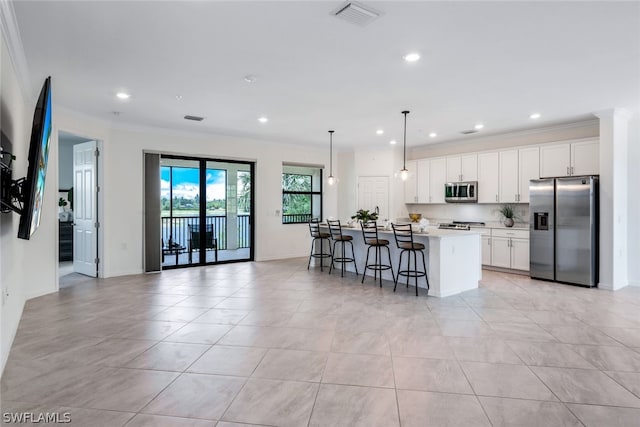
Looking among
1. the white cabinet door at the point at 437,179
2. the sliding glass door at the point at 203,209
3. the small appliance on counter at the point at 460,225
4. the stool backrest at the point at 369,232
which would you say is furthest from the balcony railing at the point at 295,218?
the small appliance on counter at the point at 460,225

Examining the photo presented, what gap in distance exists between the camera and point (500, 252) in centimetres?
696

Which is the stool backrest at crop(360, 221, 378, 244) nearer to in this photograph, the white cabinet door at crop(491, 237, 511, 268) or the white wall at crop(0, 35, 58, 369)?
the white cabinet door at crop(491, 237, 511, 268)

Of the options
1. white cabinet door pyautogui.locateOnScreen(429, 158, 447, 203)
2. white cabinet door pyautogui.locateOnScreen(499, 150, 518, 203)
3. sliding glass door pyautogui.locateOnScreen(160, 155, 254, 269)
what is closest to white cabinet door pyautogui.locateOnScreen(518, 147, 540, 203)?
white cabinet door pyautogui.locateOnScreen(499, 150, 518, 203)

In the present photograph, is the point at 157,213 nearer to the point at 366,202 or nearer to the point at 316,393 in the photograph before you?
the point at 366,202

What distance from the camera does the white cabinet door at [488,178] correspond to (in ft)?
23.8

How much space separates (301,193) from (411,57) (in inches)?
230

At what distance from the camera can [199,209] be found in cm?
754

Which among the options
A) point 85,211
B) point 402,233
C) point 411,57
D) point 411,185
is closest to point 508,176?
point 411,185

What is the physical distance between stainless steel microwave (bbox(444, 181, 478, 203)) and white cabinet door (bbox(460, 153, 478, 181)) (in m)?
0.12

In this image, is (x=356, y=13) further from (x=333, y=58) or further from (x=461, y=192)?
(x=461, y=192)

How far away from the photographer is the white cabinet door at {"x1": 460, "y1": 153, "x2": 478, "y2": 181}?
7555 mm

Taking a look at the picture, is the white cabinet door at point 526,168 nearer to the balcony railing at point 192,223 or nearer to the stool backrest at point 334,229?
the stool backrest at point 334,229

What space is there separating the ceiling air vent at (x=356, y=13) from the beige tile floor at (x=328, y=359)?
8.92ft

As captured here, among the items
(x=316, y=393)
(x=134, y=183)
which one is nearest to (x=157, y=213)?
(x=134, y=183)
